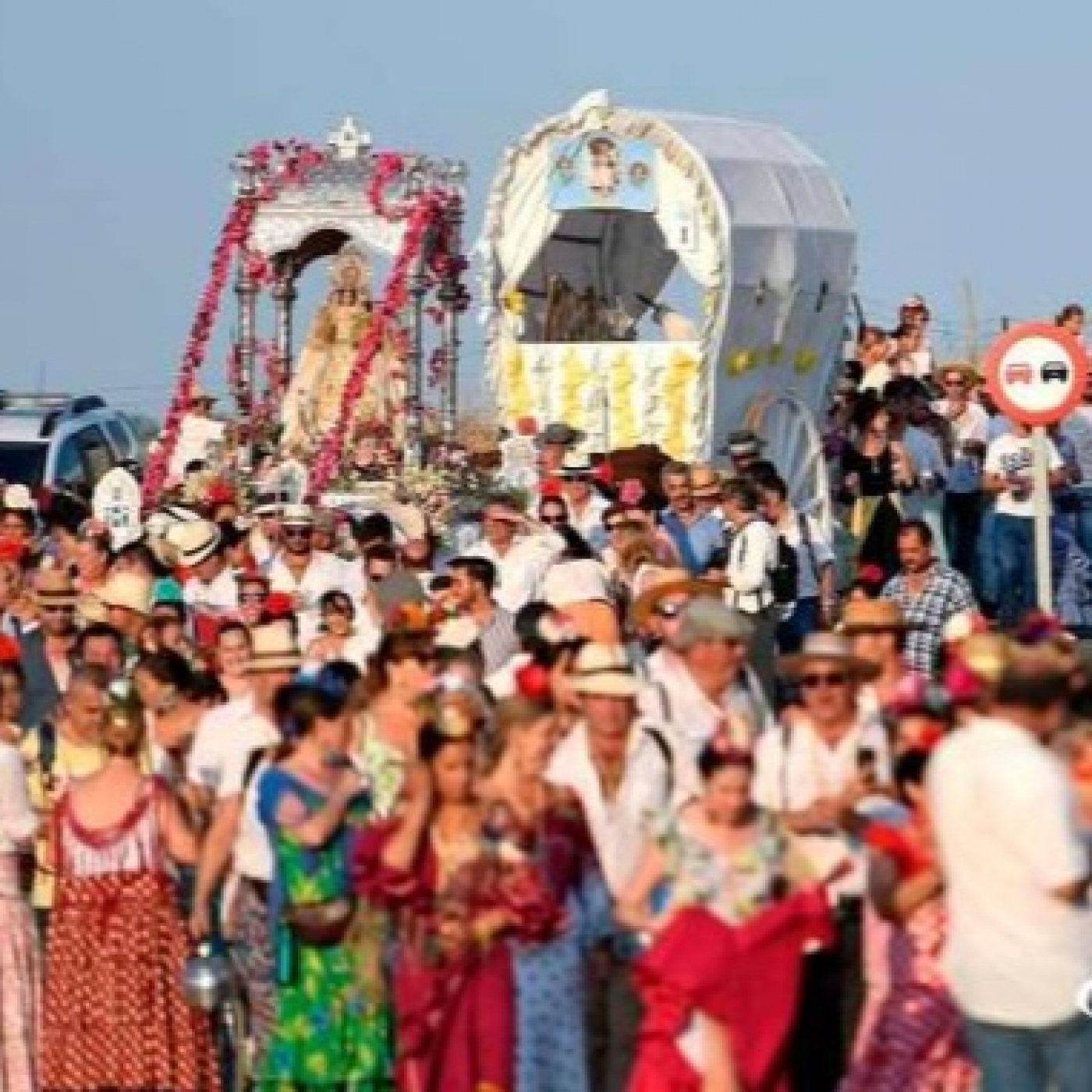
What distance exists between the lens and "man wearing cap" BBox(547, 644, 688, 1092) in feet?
57.8

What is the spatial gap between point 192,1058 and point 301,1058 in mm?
1023

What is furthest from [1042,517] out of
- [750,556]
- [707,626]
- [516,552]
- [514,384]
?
[514,384]

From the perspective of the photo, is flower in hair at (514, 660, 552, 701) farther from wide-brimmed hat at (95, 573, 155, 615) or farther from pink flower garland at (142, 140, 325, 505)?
pink flower garland at (142, 140, 325, 505)

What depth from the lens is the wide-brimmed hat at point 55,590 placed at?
23266 mm

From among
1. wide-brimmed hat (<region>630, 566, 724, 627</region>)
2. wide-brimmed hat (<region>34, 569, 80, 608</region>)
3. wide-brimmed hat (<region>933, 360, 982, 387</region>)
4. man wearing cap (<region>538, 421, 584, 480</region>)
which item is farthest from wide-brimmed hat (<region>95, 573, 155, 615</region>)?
wide-brimmed hat (<region>933, 360, 982, 387</region>)

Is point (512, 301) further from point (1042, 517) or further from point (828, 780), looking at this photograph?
point (828, 780)

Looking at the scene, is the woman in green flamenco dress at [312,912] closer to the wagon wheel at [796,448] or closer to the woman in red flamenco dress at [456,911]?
the woman in red flamenco dress at [456,911]

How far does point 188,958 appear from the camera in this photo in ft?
61.3

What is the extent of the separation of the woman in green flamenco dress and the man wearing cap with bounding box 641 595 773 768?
1.34 meters

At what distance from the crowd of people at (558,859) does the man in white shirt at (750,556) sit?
460 centimetres

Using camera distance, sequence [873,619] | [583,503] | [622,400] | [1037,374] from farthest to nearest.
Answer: [622,400] < [583,503] < [1037,374] < [873,619]

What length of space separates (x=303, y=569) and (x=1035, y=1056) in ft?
37.8

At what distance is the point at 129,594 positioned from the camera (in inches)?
958

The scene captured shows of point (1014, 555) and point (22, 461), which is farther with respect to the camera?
point (22, 461)
